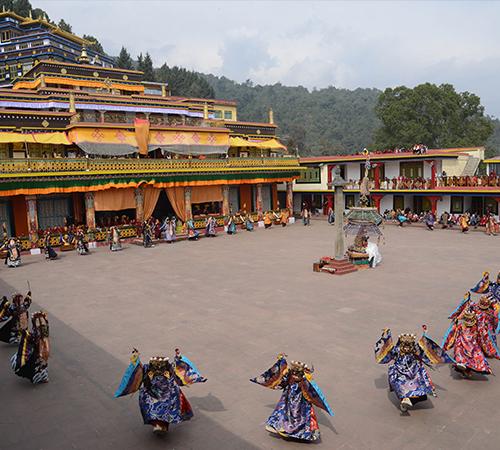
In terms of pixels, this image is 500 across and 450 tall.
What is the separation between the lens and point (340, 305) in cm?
1321

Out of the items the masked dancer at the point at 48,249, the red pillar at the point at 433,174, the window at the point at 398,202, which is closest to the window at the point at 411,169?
the red pillar at the point at 433,174

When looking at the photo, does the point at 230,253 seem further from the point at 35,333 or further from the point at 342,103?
the point at 342,103

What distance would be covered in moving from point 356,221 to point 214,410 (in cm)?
1259

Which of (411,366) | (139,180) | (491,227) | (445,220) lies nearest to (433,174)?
(445,220)

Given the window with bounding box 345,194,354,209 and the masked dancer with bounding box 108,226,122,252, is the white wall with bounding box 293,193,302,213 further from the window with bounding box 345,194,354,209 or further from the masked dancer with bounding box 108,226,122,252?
the masked dancer with bounding box 108,226,122,252

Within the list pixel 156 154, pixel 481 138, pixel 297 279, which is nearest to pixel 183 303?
pixel 297 279

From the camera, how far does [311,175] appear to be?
40.3 m

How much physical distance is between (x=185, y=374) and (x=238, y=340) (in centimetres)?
380

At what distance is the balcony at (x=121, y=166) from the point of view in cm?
2306

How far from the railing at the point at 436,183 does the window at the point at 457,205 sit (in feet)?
4.86

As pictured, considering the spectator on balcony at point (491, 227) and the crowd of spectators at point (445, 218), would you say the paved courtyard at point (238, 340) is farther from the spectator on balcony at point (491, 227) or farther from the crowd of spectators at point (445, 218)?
the crowd of spectators at point (445, 218)

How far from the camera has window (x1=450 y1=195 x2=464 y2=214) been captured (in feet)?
102

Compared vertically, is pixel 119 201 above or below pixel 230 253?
above

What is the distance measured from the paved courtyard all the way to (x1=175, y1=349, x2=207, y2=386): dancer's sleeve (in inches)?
32.2
